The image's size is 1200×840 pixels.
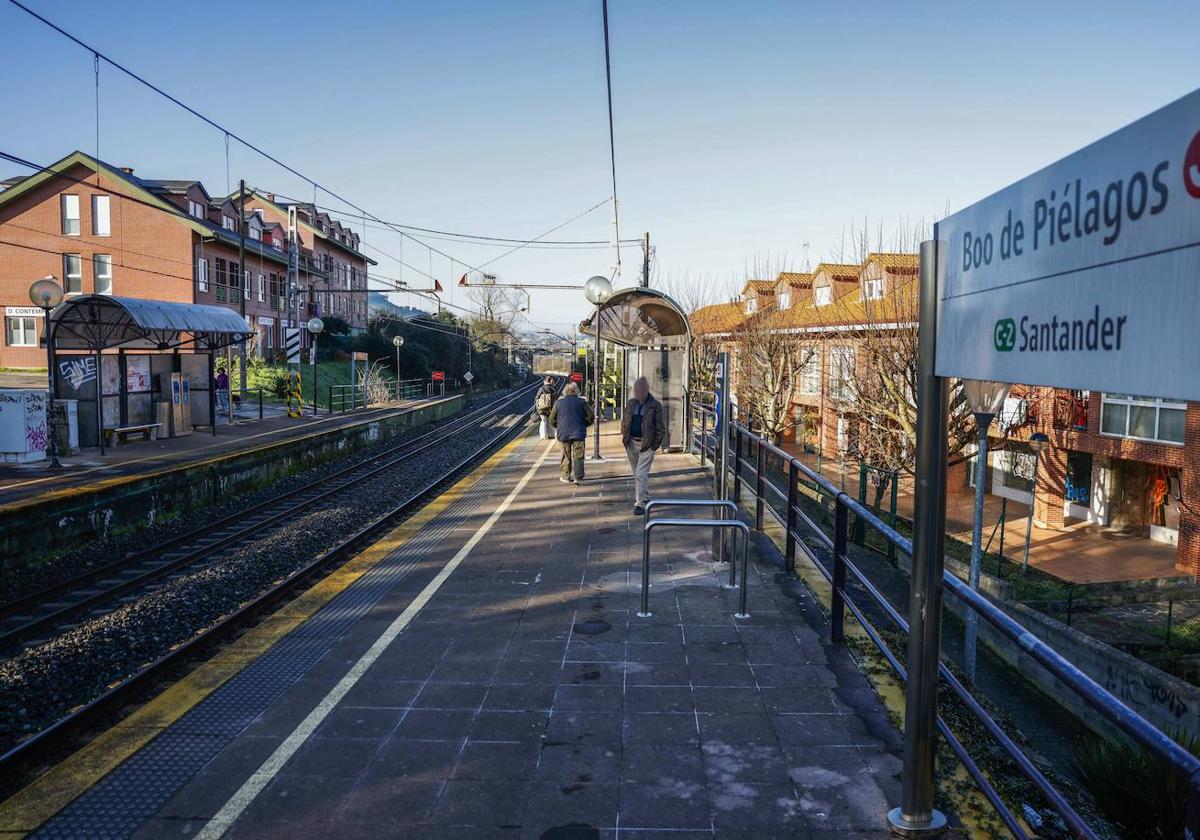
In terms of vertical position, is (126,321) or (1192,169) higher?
(126,321)

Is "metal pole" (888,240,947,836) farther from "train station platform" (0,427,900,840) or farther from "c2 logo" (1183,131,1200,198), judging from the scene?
"c2 logo" (1183,131,1200,198)

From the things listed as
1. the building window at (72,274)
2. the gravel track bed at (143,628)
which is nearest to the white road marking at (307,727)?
the gravel track bed at (143,628)

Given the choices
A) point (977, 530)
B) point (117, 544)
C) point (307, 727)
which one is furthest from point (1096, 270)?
point (117, 544)

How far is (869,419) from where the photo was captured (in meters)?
22.2

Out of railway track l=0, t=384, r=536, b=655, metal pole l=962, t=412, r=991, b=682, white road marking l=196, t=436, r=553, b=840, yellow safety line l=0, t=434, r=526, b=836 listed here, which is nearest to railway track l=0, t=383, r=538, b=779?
railway track l=0, t=384, r=536, b=655

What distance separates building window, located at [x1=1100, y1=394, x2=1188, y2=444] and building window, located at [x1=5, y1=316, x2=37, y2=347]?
40967 mm

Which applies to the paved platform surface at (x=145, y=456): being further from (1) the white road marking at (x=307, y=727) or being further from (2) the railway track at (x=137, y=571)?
(1) the white road marking at (x=307, y=727)

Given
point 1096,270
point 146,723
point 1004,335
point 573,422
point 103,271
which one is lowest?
point 146,723

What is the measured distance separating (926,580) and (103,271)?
42623 mm

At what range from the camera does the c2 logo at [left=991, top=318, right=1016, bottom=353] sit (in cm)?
250

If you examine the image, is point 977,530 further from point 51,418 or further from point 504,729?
point 51,418

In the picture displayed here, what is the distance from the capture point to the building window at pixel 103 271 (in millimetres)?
37438

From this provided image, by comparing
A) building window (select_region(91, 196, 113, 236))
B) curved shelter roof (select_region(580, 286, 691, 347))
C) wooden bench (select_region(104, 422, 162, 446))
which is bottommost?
wooden bench (select_region(104, 422, 162, 446))

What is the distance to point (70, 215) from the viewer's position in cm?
3719
